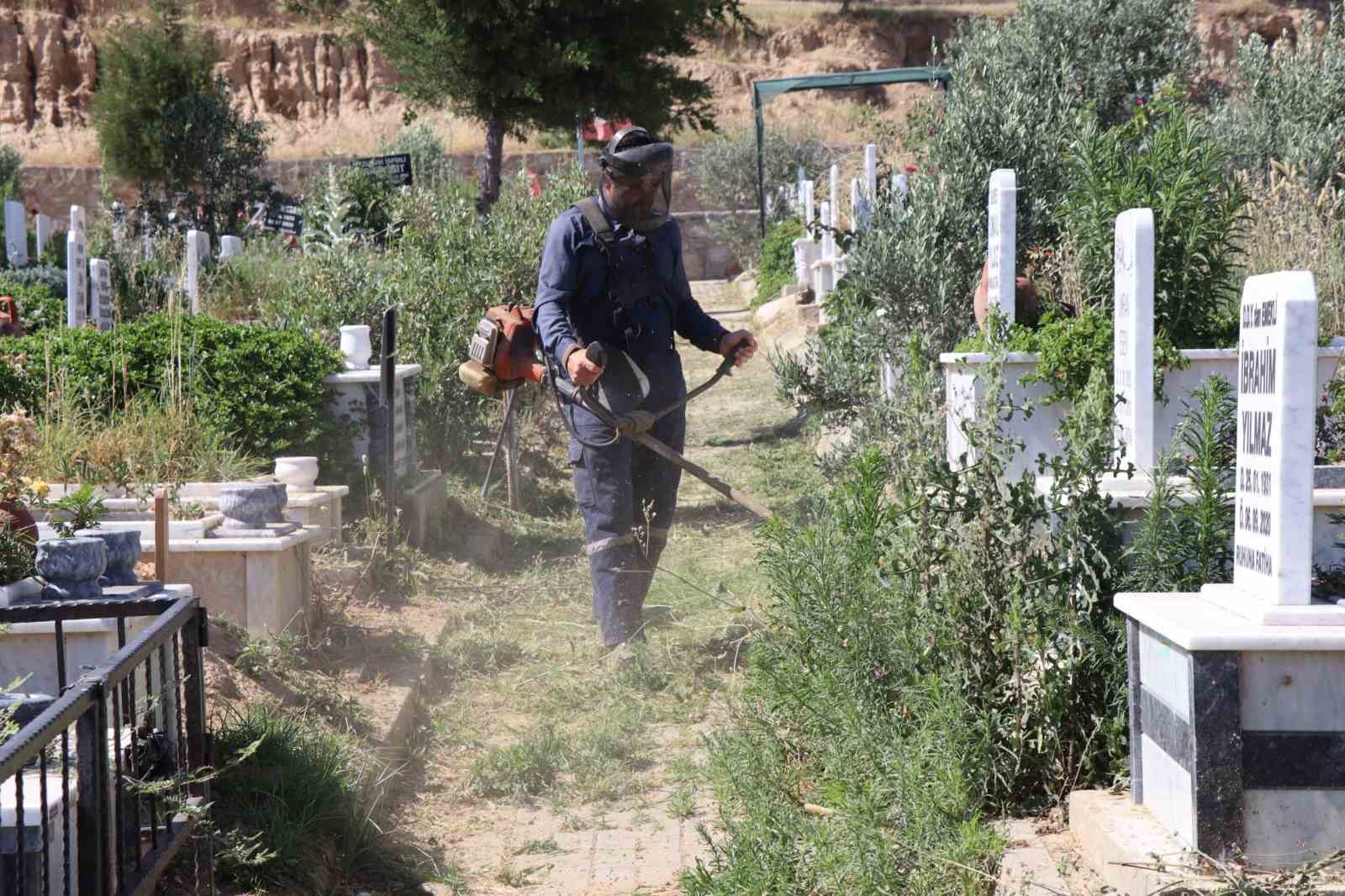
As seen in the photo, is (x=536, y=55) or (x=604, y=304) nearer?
(x=604, y=304)

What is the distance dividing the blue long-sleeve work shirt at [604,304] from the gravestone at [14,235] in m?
16.5

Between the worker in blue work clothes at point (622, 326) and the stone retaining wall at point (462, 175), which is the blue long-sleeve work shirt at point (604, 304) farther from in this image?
the stone retaining wall at point (462, 175)

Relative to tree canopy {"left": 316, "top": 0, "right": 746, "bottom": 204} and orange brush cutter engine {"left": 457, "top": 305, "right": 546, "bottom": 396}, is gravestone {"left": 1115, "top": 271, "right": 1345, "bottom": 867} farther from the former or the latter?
tree canopy {"left": 316, "top": 0, "right": 746, "bottom": 204}

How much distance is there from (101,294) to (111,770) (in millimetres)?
7262

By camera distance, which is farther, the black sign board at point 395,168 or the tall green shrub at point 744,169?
the tall green shrub at point 744,169

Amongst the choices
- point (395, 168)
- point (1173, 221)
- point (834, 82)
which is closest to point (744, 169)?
point (834, 82)

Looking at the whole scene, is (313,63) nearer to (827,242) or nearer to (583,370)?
(827,242)

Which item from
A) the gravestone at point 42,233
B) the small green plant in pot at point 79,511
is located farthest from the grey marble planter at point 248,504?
the gravestone at point 42,233

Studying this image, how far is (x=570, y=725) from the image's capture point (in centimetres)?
541


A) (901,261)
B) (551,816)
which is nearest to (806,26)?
(901,261)

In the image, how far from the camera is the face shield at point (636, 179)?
5879mm

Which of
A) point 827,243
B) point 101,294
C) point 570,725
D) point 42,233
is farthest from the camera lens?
point 42,233

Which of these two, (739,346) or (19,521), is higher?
(739,346)

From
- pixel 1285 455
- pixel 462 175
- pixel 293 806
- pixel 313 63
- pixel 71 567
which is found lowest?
pixel 293 806
